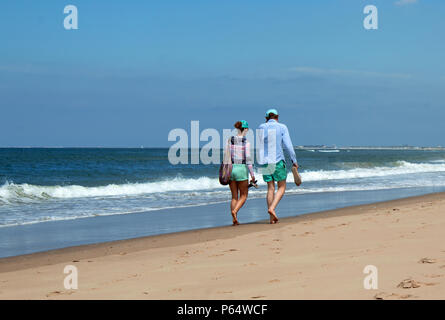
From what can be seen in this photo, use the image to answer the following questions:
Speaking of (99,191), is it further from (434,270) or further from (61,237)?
(434,270)

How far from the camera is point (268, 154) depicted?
9.32m

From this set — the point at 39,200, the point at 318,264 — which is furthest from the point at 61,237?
the point at 39,200

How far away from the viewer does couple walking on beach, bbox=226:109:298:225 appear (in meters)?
9.30

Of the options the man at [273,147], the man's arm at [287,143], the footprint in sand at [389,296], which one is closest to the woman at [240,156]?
the man at [273,147]

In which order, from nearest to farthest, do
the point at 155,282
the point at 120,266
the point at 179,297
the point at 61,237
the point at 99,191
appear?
1. the point at 179,297
2. the point at 155,282
3. the point at 120,266
4. the point at 61,237
5. the point at 99,191

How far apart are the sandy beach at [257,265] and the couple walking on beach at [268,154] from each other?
43.3 inches

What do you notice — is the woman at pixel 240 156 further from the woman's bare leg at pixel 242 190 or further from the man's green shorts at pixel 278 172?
the man's green shorts at pixel 278 172

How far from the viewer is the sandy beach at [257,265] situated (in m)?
4.44

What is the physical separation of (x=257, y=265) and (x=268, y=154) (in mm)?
3944

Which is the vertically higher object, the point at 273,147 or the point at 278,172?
the point at 273,147

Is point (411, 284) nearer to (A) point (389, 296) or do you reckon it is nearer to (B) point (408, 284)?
(B) point (408, 284)

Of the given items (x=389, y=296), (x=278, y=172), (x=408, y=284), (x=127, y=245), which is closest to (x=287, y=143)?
(x=278, y=172)
